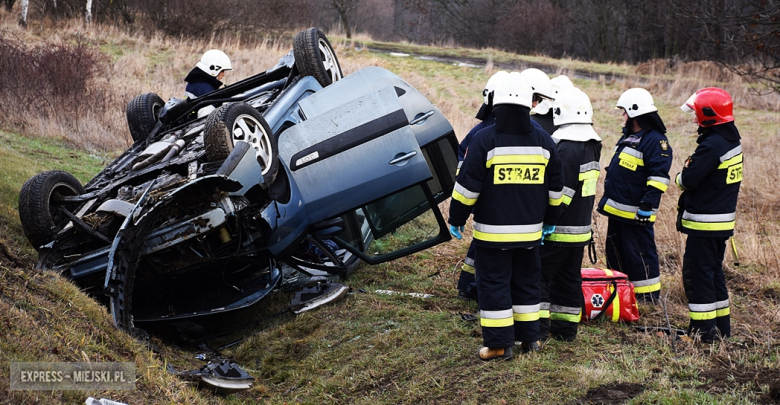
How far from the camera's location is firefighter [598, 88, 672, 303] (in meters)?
5.01

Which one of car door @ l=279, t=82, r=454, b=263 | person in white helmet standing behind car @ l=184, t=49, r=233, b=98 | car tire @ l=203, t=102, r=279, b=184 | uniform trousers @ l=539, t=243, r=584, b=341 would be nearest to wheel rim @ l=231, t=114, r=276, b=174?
car tire @ l=203, t=102, r=279, b=184

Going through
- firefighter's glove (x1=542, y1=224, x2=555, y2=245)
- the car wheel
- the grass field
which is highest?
the car wheel

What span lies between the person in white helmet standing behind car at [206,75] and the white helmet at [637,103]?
4.30 meters

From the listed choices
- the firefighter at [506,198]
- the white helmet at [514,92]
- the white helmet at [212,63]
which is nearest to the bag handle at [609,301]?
the firefighter at [506,198]

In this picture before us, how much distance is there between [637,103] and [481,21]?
1354 inches

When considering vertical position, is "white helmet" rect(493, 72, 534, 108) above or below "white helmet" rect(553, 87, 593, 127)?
above

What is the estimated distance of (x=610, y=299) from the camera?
490 centimetres

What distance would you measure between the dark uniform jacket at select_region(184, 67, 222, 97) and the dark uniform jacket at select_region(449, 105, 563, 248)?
13.2 ft

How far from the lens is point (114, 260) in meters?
3.91

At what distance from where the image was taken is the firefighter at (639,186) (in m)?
5.01

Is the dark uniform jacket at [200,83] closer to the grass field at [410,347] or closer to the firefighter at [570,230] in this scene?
the grass field at [410,347]

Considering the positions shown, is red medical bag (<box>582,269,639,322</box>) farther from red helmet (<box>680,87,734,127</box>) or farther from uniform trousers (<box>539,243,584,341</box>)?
red helmet (<box>680,87,734,127</box>)

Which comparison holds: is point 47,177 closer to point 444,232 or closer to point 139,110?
point 139,110

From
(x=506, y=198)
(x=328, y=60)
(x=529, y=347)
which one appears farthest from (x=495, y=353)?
(x=328, y=60)
